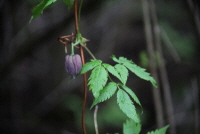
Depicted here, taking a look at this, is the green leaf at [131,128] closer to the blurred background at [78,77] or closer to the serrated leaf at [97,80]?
the serrated leaf at [97,80]

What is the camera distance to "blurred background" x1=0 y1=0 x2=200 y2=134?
124 inches

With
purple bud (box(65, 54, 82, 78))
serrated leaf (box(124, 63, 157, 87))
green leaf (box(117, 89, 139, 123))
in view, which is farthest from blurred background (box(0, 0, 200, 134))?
green leaf (box(117, 89, 139, 123))

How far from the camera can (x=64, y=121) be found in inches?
143

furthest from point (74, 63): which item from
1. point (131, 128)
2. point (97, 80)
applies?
point (131, 128)

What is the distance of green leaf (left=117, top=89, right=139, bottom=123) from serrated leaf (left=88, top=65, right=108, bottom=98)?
4.0 inches

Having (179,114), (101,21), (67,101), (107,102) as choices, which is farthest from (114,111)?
(101,21)

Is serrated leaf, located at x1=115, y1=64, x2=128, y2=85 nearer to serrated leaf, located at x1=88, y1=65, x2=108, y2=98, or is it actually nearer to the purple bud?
serrated leaf, located at x1=88, y1=65, x2=108, y2=98

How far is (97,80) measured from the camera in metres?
0.97

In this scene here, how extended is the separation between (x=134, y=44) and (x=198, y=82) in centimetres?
139

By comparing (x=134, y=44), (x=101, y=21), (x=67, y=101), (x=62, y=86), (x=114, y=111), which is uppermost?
(x=101, y=21)

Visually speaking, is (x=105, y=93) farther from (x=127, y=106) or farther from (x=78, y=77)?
(x=78, y=77)

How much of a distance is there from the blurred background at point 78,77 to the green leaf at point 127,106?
203 cm

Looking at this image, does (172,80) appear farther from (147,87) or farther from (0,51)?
(0,51)

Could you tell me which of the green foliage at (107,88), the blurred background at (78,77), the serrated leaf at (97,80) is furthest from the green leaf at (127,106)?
the blurred background at (78,77)
